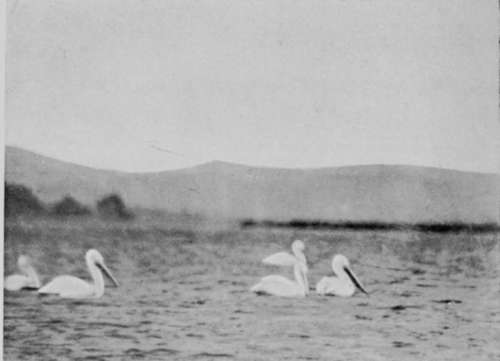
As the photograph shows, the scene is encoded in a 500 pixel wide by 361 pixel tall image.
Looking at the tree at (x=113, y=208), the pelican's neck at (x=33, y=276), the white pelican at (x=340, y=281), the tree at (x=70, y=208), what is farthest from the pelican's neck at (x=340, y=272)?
the pelican's neck at (x=33, y=276)

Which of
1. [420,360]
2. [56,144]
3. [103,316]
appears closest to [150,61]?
[56,144]

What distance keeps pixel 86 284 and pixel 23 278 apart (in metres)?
0.15

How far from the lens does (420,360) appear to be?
168 centimetres

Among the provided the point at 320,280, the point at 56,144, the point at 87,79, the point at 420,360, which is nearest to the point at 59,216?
the point at 56,144

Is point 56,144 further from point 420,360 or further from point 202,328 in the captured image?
point 420,360

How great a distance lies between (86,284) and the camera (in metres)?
1.74

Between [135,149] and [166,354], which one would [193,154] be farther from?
[166,354]

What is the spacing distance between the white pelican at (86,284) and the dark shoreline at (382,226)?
35 centimetres

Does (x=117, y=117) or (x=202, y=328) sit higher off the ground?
(x=117, y=117)

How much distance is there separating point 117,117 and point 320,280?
60 centimetres

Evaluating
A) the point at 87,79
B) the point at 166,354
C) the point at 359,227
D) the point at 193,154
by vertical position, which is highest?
the point at 87,79

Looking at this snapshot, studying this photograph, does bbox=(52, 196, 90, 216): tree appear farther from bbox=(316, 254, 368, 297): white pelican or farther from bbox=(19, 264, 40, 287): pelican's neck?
bbox=(316, 254, 368, 297): white pelican

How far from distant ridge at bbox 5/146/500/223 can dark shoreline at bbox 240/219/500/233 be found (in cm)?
1

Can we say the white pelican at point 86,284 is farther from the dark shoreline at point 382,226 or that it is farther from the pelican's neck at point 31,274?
the dark shoreline at point 382,226
